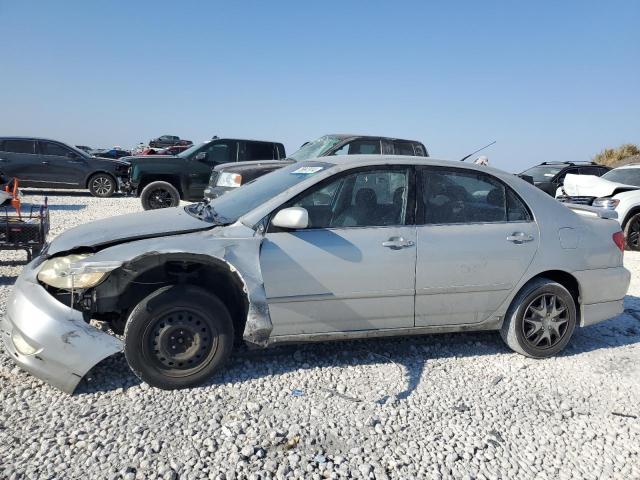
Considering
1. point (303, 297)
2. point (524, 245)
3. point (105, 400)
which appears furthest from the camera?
point (524, 245)

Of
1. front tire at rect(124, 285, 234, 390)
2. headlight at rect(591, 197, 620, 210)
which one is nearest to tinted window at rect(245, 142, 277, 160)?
headlight at rect(591, 197, 620, 210)

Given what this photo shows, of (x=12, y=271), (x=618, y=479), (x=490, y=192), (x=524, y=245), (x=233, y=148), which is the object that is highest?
(x=233, y=148)

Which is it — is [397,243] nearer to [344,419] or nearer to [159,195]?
[344,419]

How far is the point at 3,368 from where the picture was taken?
355 cm

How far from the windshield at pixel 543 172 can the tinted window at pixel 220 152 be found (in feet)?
25.9

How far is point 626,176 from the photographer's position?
10.2 meters

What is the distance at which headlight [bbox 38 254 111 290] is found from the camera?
3.22 meters

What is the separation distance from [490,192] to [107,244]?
9.77 ft

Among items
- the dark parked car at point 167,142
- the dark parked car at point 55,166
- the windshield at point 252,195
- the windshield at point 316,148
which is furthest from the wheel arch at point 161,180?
the dark parked car at point 167,142

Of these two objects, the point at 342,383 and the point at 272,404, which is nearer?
the point at 272,404

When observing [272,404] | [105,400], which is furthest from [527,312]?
[105,400]

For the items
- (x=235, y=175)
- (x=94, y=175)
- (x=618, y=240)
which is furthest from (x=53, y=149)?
(x=618, y=240)

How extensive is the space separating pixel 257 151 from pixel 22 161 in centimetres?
682

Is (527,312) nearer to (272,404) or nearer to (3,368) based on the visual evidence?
(272,404)
